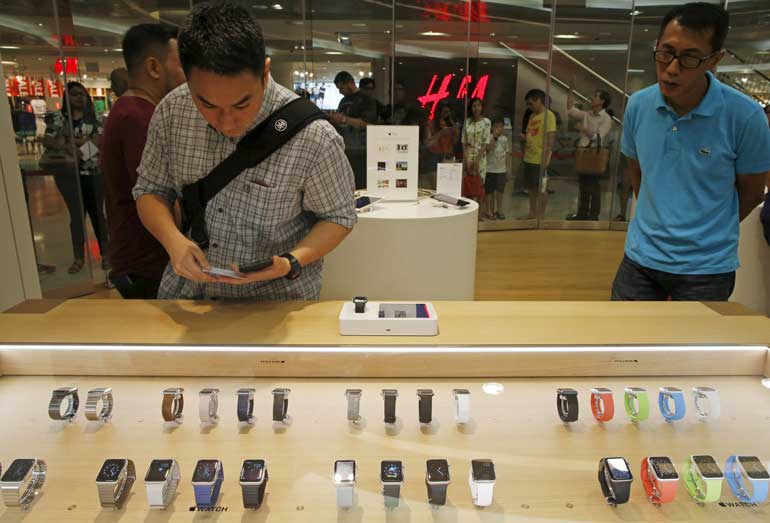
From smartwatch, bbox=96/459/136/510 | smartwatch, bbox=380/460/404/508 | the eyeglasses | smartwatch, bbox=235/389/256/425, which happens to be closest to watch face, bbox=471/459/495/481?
smartwatch, bbox=380/460/404/508

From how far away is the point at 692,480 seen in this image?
893 mm

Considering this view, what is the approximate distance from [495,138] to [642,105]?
17.7 ft

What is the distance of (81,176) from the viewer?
4957 millimetres

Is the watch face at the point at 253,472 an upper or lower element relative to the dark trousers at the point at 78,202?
upper

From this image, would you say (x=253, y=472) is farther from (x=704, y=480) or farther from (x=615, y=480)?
(x=704, y=480)

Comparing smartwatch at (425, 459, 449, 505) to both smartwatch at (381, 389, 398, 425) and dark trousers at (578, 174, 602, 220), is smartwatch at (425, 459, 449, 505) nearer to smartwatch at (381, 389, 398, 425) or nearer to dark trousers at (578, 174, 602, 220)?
smartwatch at (381, 389, 398, 425)

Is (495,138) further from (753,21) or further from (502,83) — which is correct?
(753,21)

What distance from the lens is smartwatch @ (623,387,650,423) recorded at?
1.07 meters

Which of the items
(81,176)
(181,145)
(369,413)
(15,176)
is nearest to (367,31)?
(81,176)

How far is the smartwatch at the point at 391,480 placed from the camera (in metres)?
0.85

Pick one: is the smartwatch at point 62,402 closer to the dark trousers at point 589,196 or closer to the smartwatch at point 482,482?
the smartwatch at point 482,482

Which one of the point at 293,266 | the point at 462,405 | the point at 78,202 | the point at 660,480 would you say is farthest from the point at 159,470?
the point at 78,202

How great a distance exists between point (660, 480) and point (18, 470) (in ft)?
3.23

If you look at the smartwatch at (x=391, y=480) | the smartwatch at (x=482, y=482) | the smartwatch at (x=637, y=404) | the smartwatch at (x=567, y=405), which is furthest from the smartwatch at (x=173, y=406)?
the smartwatch at (x=637, y=404)
